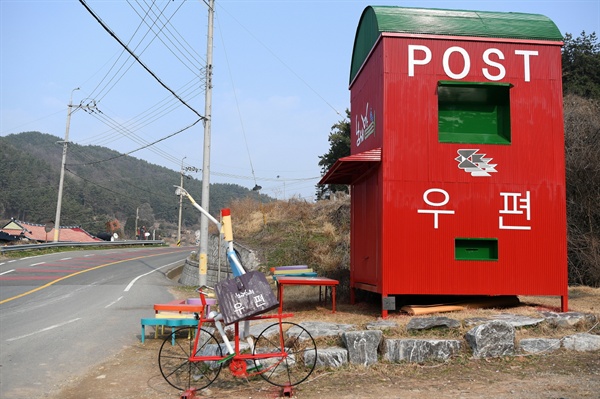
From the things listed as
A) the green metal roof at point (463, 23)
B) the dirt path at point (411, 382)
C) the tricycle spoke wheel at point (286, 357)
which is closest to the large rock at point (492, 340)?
the dirt path at point (411, 382)

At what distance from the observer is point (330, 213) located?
24.5 meters

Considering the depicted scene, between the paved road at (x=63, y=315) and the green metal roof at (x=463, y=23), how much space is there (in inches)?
316

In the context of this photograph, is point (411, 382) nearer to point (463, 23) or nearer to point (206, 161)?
point (463, 23)

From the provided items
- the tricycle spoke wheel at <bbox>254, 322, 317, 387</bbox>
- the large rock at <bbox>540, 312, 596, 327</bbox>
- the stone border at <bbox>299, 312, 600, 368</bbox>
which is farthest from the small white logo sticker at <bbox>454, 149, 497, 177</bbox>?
the tricycle spoke wheel at <bbox>254, 322, 317, 387</bbox>

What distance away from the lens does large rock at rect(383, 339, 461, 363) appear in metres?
8.08

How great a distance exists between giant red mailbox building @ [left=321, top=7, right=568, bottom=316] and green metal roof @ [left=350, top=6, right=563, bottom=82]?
23 millimetres

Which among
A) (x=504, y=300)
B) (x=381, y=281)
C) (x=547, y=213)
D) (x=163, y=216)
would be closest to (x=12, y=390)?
(x=381, y=281)

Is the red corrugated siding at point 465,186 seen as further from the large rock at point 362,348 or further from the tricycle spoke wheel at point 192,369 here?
the tricycle spoke wheel at point 192,369

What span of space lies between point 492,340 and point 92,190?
126 meters

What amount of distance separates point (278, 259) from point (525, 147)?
11578 mm

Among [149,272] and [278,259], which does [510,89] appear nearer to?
[278,259]

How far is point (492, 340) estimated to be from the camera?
818 cm

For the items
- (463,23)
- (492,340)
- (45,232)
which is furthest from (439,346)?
(45,232)

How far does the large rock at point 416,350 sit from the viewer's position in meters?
8.08
